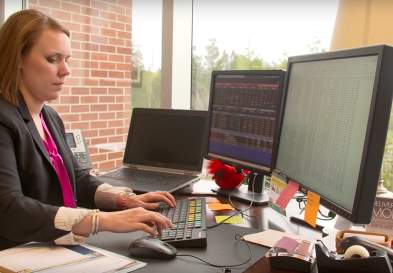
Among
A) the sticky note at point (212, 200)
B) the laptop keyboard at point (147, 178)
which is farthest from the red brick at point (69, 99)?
the sticky note at point (212, 200)

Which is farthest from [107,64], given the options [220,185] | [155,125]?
[220,185]

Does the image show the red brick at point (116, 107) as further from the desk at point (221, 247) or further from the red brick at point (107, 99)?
the desk at point (221, 247)

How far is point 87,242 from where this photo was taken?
3.64ft

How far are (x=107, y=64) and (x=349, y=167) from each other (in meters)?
2.17

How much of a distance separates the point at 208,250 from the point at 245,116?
2.36ft

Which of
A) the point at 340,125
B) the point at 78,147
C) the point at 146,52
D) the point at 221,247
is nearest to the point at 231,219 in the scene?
the point at 221,247

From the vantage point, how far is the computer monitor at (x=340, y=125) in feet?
2.89

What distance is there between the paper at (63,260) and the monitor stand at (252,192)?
70 centimetres

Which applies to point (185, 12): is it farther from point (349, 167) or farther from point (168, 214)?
point (349, 167)

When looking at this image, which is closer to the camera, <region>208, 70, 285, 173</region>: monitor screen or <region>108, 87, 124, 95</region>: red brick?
<region>208, 70, 285, 173</region>: monitor screen

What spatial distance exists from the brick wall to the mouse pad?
160cm

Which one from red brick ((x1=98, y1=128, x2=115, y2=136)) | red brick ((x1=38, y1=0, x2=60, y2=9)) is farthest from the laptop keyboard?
red brick ((x1=38, y1=0, x2=60, y2=9))

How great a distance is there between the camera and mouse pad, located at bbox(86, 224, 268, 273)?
96 cm

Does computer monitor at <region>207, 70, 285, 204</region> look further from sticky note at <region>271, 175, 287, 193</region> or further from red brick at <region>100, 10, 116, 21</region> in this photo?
red brick at <region>100, 10, 116, 21</region>
